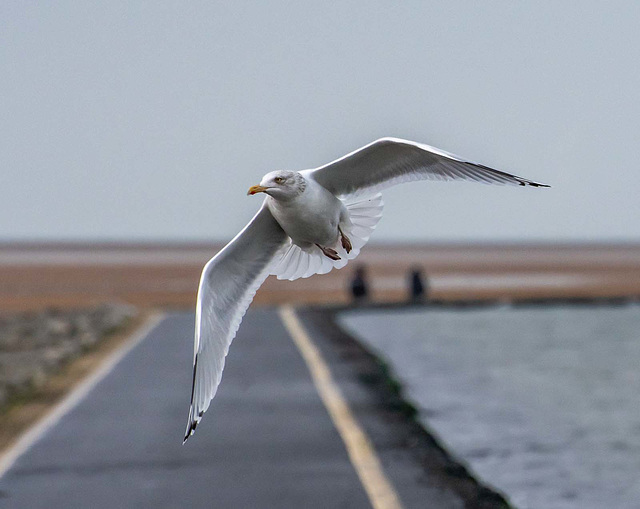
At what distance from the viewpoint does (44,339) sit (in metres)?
22.9

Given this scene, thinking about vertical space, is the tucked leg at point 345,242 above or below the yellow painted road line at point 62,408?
above

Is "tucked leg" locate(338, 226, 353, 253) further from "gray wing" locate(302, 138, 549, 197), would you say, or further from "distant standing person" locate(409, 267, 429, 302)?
"distant standing person" locate(409, 267, 429, 302)

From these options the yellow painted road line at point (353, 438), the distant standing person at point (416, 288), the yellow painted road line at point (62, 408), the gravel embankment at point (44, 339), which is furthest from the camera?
the distant standing person at point (416, 288)

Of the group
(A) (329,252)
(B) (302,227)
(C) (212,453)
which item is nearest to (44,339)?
(C) (212,453)

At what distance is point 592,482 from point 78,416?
6.14 m

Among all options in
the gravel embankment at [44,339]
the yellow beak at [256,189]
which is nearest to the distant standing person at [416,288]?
the gravel embankment at [44,339]

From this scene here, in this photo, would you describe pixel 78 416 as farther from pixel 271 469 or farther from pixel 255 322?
pixel 255 322

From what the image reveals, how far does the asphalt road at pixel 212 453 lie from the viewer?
840 cm

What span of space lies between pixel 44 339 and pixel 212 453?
13.7m

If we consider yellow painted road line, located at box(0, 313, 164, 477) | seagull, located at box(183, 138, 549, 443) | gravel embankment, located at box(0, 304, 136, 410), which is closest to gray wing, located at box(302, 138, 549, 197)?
seagull, located at box(183, 138, 549, 443)

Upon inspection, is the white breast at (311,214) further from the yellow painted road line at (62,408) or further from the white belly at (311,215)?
the yellow painted road line at (62,408)

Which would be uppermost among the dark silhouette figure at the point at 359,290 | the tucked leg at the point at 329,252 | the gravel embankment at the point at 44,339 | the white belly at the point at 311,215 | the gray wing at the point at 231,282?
the white belly at the point at 311,215

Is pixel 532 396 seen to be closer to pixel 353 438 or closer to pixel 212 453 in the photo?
pixel 353 438

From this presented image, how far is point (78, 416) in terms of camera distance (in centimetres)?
1219
